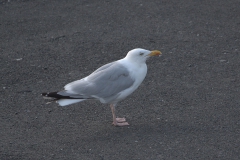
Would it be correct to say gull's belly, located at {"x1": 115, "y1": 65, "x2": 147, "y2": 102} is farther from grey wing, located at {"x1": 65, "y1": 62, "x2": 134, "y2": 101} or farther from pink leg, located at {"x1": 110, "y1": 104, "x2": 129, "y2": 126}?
pink leg, located at {"x1": 110, "y1": 104, "x2": 129, "y2": 126}

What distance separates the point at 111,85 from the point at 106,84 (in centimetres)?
6

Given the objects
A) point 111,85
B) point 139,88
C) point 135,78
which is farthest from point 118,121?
point 139,88

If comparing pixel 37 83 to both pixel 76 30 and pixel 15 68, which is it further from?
pixel 76 30

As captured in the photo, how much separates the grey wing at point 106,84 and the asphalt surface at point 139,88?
0.41 m

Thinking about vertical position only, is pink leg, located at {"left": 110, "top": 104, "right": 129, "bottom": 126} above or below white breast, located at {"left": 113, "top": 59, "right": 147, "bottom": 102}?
below

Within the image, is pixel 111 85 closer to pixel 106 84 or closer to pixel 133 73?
pixel 106 84

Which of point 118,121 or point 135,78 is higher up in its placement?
point 135,78

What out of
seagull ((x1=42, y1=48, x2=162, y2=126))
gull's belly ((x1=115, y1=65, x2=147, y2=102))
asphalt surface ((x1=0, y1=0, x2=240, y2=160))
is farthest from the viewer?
gull's belly ((x1=115, y1=65, x2=147, y2=102))

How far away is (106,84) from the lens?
683 centimetres

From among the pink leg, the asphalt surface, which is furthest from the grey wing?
the asphalt surface

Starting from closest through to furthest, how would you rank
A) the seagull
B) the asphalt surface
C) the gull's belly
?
1. the asphalt surface
2. the seagull
3. the gull's belly

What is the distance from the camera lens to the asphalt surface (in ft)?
20.8

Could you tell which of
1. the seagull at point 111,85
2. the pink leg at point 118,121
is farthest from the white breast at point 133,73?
the pink leg at point 118,121

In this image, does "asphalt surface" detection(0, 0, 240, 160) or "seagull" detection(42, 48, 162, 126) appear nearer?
"asphalt surface" detection(0, 0, 240, 160)
